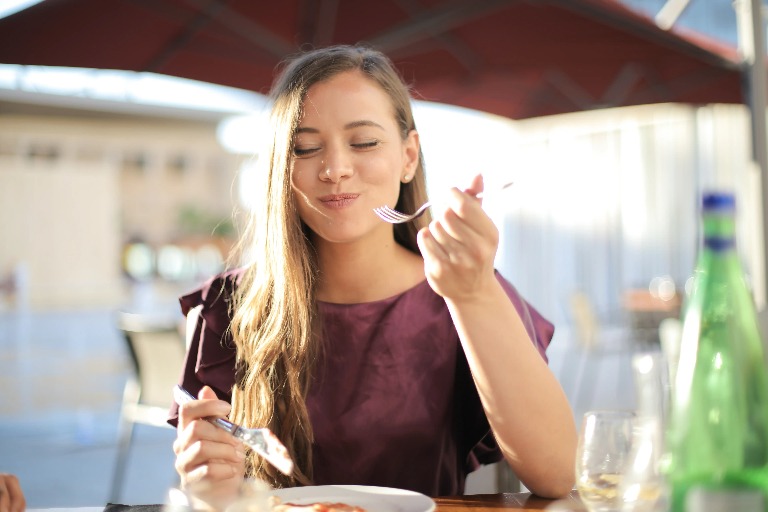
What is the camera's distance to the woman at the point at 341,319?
1518 millimetres

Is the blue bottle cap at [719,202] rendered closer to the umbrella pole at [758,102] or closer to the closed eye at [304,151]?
the closed eye at [304,151]

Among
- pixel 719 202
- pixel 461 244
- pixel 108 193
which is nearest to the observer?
pixel 719 202

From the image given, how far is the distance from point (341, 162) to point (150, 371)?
2.70 meters

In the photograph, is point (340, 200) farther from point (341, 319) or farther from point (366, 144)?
point (341, 319)

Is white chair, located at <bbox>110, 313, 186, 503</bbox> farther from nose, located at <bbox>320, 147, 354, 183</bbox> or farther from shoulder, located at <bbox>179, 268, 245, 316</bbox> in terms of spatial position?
nose, located at <bbox>320, 147, 354, 183</bbox>

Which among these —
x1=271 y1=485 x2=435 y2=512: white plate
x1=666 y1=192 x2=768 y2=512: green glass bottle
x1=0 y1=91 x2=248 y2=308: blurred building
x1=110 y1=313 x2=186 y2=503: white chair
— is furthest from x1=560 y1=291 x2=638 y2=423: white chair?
x1=0 y1=91 x2=248 y2=308: blurred building

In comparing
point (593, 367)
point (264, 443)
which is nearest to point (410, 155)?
point (264, 443)

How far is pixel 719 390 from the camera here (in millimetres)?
795

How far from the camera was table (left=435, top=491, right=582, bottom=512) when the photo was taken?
1.12 meters

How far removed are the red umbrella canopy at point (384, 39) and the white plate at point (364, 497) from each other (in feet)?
7.51

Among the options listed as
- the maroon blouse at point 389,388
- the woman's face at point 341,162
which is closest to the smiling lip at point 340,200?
the woman's face at point 341,162

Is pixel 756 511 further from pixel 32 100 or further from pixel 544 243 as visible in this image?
pixel 32 100

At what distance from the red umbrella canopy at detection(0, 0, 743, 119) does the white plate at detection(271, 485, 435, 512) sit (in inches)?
90.1

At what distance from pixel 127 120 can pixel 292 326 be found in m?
18.5
